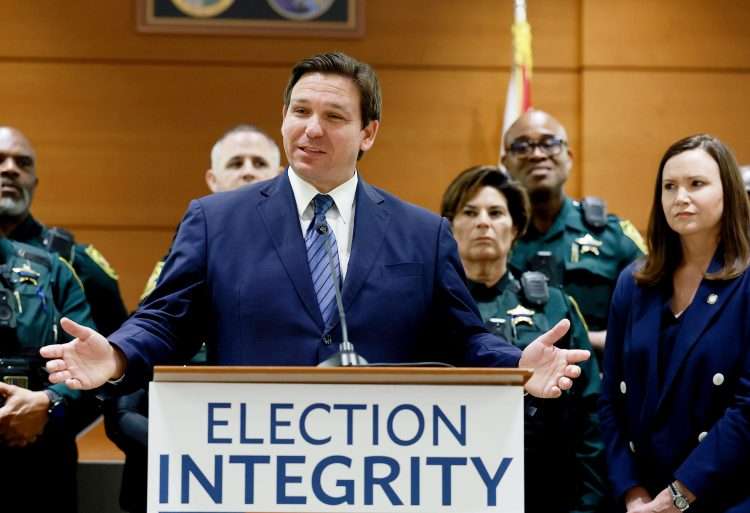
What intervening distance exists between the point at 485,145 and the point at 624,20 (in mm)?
861

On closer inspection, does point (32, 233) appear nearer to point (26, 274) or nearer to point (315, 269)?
point (26, 274)

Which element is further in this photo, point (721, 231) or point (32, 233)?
point (32, 233)

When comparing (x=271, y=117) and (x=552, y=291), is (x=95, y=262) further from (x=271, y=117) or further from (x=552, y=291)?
(x=552, y=291)

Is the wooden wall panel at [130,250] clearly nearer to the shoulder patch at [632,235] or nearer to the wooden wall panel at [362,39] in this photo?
the wooden wall panel at [362,39]

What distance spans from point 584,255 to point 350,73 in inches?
71.6

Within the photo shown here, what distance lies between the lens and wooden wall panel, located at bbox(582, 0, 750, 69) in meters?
4.88

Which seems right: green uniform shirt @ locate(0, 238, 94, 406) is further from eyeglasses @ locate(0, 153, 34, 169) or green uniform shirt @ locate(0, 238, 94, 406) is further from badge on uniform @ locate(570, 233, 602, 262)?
badge on uniform @ locate(570, 233, 602, 262)

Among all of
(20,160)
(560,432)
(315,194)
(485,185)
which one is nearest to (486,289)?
(485,185)

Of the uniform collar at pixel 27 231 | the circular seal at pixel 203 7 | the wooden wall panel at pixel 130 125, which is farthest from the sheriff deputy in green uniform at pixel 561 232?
the uniform collar at pixel 27 231

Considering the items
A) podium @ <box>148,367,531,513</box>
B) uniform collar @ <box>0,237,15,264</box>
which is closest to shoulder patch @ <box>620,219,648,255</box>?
uniform collar @ <box>0,237,15,264</box>

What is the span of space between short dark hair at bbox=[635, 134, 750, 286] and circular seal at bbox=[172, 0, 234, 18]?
2599 mm

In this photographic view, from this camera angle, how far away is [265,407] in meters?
1.69

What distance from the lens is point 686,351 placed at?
268 cm

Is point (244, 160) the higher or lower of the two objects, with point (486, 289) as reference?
higher
